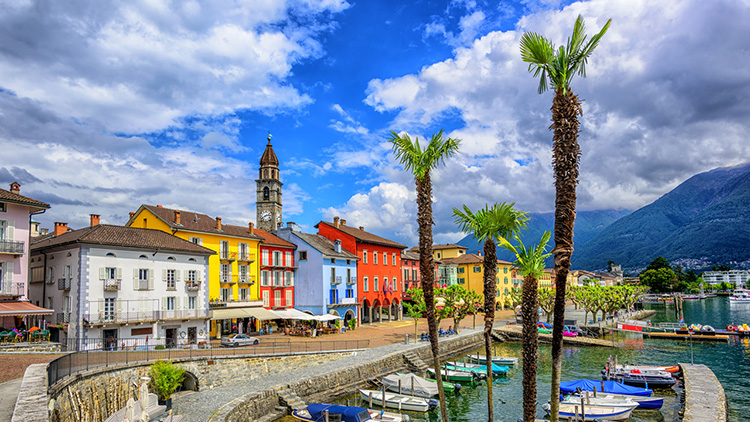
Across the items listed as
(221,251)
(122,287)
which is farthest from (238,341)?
(221,251)

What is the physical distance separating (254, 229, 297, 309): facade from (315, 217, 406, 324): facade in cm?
712

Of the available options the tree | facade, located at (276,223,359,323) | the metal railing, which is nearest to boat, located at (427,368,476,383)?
the metal railing

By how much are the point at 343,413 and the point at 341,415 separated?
0.16 meters

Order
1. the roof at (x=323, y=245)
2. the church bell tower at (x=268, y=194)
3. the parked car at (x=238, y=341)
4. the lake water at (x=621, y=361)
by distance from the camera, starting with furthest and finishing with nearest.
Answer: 1. the church bell tower at (x=268, y=194)
2. the roof at (x=323, y=245)
3. the parked car at (x=238, y=341)
4. the lake water at (x=621, y=361)

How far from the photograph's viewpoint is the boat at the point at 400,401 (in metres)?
29.5

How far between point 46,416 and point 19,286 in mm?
22931

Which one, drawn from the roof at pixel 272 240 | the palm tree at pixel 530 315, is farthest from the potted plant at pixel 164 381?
the roof at pixel 272 240

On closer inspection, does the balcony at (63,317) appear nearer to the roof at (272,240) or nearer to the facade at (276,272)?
the facade at (276,272)

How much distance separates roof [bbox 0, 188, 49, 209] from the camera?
31.5m

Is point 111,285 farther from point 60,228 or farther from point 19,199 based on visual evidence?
point 60,228

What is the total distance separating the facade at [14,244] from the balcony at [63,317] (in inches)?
113

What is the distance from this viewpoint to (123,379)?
80.9ft

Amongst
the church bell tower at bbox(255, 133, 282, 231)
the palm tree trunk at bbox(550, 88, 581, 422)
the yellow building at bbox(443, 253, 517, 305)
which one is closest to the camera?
the palm tree trunk at bbox(550, 88, 581, 422)

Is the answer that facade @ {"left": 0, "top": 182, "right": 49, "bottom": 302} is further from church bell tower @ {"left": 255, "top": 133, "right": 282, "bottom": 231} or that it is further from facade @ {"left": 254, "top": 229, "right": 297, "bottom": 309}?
church bell tower @ {"left": 255, "top": 133, "right": 282, "bottom": 231}
